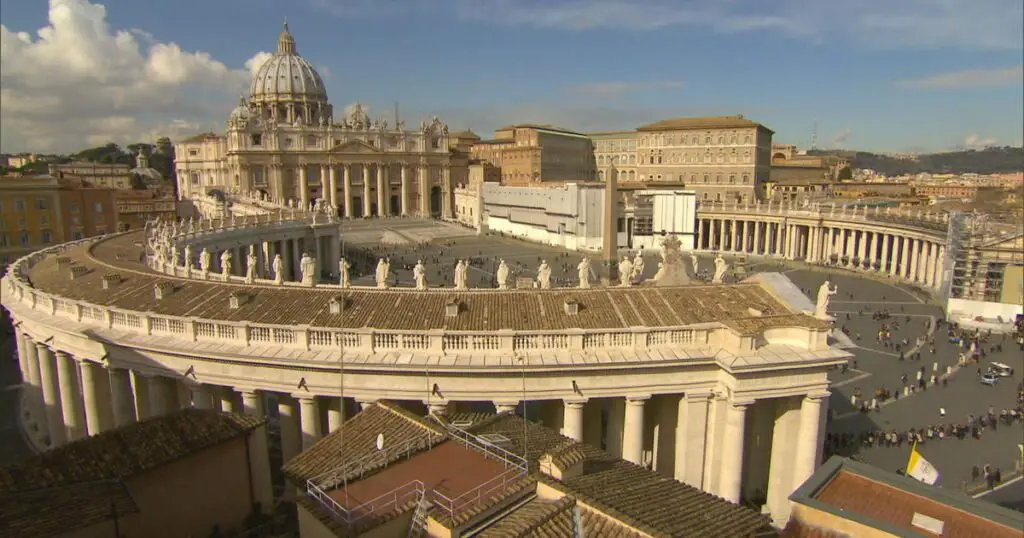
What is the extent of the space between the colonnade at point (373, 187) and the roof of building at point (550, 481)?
11001 cm

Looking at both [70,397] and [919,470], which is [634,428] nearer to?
[919,470]

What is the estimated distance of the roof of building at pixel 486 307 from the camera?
1956 cm

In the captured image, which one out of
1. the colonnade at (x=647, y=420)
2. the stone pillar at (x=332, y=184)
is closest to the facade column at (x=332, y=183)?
the stone pillar at (x=332, y=184)

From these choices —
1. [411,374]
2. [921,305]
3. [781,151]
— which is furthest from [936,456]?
[781,151]

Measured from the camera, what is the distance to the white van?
35253mm

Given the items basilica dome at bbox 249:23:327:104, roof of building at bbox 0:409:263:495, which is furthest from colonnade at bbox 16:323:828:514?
basilica dome at bbox 249:23:327:104

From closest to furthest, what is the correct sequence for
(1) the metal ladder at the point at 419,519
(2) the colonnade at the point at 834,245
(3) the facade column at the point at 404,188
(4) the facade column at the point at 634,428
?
(1) the metal ladder at the point at 419,519 < (4) the facade column at the point at 634,428 < (2) the colonnade at the point at 834,245 < (3) the facade column at the point at 404,188

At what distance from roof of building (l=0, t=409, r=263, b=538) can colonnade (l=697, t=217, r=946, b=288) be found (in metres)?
62.7

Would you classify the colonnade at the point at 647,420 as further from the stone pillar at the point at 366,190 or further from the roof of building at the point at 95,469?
the stone pillar at the point at 366,190

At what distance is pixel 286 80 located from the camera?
470ft

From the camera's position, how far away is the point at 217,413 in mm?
14828

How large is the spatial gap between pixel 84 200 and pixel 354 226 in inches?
1526

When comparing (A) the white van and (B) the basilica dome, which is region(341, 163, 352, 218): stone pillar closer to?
(B) the basilica dome

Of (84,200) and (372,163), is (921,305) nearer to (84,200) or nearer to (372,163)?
(84,200)
